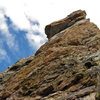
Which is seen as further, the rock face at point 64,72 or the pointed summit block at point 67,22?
the pointed summit block at point 67,22

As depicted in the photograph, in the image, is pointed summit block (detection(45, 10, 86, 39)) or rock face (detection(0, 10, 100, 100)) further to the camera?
pointed summit block (detection(45, 10, 86, 39))

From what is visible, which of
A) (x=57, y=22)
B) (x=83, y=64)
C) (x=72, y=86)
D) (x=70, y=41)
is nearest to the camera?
(x=72, y=86)

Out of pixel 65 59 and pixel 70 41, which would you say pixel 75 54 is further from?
pixel 70 41

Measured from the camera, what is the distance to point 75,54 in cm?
4547

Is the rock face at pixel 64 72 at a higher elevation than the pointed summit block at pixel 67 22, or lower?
lower

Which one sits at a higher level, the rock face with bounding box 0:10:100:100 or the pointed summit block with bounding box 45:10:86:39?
the pointed summit block with bounding box 45:10:86:39

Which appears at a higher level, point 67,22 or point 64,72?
point 67,22

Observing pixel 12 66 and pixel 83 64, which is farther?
pixel 12 66

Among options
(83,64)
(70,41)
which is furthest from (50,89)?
(70,41)

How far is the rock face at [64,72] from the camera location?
116 feet

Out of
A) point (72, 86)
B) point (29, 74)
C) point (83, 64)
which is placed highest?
point (29, 74)

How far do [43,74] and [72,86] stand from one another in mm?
7330

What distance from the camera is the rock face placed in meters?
35.3

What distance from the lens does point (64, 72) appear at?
1607 inches
